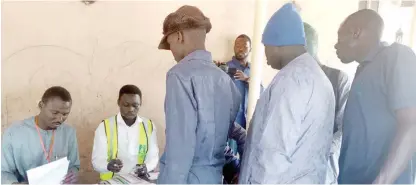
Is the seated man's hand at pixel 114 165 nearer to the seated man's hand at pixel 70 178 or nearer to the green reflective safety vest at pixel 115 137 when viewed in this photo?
the green reflective safety vest at pixel 115 137

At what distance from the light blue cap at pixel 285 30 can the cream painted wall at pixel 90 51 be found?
1871 millimetres

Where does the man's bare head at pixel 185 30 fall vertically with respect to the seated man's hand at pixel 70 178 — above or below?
above

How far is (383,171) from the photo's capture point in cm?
135

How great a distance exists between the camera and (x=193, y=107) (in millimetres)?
1507

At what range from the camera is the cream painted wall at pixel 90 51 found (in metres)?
2.91

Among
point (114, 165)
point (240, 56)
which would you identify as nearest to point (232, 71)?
point (240, 56)

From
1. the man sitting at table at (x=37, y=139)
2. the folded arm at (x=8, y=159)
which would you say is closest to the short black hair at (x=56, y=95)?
the man sitting at table at (x=37, y=139)

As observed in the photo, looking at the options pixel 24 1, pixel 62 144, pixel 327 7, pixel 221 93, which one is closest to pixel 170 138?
pixel 221 93

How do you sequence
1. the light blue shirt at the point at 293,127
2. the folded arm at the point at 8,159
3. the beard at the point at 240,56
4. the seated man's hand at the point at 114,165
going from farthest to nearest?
the beard at the point at 240,56
the seated man's hand at the point at 114,165
the folded arm at the point at 8,159
the light blue shirt at the point at 293,127

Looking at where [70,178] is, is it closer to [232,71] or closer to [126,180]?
[126,180]

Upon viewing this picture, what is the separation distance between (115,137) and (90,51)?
894mm

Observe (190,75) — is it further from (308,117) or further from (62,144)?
(62,144)

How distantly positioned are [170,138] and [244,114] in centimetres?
168

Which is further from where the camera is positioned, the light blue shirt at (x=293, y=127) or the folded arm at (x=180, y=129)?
the folded arm at (x=180, y=129)
